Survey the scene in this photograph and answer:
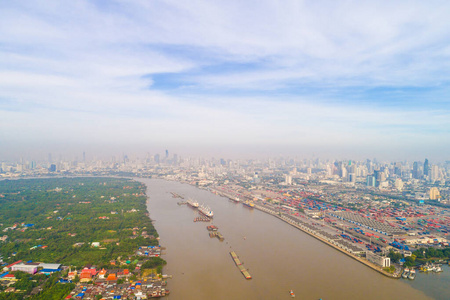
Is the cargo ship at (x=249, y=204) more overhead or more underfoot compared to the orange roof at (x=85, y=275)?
more underfoot

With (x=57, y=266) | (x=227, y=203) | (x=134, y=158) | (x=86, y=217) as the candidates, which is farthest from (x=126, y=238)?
(x=134, y=158)

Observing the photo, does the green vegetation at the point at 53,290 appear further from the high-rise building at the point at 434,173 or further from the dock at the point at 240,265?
the high-rise building at the point at 434,173

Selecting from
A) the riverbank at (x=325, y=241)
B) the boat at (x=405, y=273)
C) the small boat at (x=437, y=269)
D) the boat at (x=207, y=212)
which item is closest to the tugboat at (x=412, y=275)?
the boat at (x=405, y=273)

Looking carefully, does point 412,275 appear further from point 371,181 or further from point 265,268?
point 371,181

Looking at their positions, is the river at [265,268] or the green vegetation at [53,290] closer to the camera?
the green vegetation at [53,290]

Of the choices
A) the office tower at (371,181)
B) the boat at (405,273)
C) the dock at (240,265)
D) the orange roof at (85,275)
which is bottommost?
the boat at (405,273)

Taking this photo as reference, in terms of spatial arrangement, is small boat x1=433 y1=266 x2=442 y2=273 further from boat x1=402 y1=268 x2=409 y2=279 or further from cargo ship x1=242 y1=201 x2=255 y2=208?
cargo ship x1=242 y1=201 x2=255 y2=208

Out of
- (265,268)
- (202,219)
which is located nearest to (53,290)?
(265,268)
